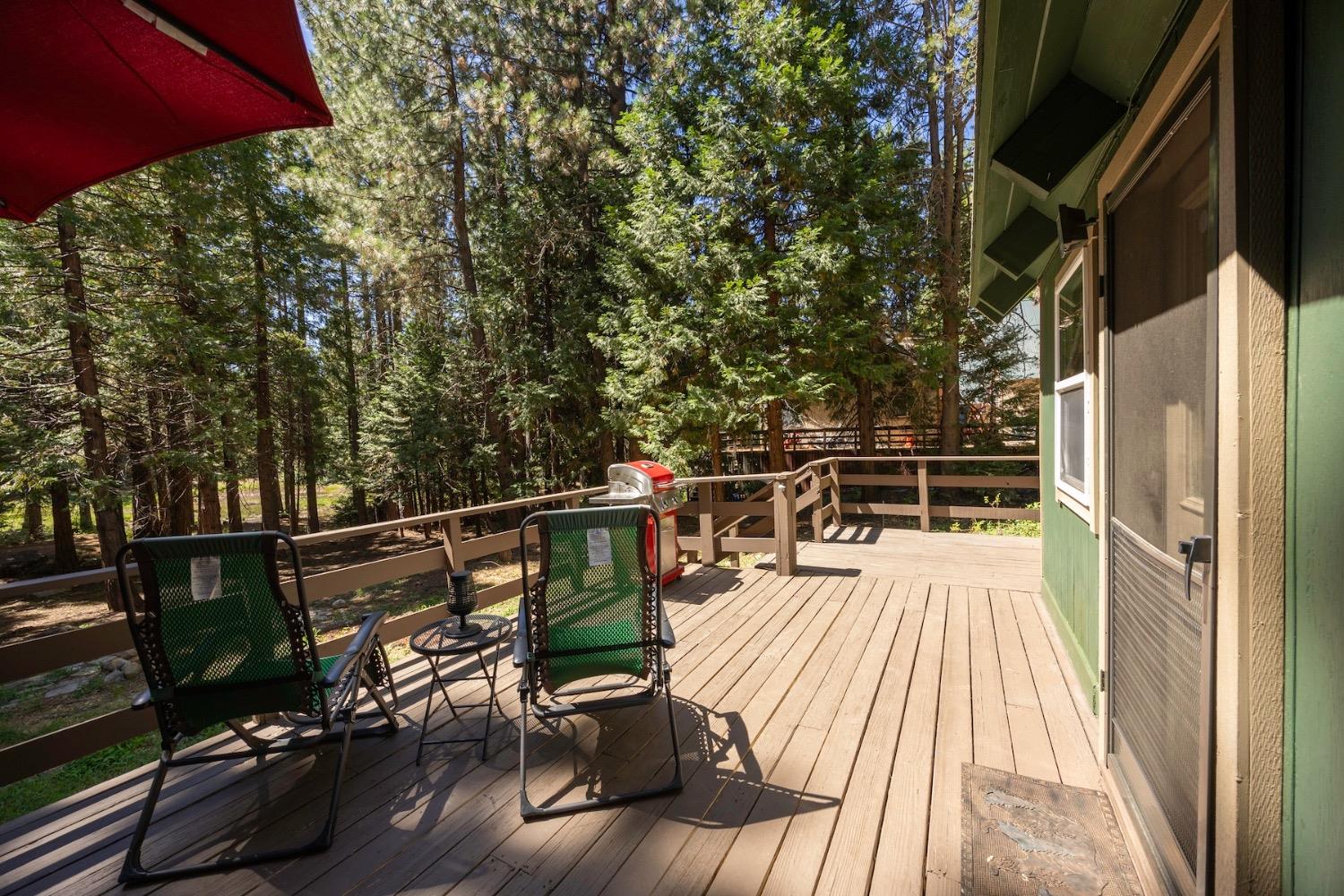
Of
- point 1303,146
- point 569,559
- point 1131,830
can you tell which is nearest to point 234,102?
point 569,559

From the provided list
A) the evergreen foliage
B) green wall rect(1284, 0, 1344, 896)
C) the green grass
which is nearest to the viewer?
green wall rect(1284, 0, 1344, 896)

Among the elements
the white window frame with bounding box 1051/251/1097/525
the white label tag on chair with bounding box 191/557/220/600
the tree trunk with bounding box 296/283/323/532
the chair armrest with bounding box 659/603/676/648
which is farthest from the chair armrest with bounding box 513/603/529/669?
the tree trunk with bounding box 296/283/323/532

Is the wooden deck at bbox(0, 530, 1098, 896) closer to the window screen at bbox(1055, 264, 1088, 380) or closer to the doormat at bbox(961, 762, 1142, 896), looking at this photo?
the doormat at bbox(961, 762, 1142, 896)

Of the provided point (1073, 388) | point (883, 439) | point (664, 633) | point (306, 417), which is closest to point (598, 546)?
point (664, 633)

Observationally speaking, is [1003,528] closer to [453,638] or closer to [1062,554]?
[1062,554]

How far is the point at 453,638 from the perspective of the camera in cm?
249

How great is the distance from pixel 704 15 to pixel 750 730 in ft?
42.2

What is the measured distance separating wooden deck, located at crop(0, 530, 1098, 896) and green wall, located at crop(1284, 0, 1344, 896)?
1.00m

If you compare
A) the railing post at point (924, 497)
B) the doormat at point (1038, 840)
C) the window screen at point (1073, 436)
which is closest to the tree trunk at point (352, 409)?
the railing post at point (924, 497)

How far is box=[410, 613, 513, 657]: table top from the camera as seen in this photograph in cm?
243

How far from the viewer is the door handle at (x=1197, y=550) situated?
3.84 feet

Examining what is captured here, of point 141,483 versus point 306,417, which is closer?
point 141,483

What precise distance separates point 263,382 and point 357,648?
398 inches

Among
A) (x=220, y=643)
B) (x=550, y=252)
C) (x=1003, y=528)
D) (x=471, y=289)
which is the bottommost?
(x=1003, y=528)
